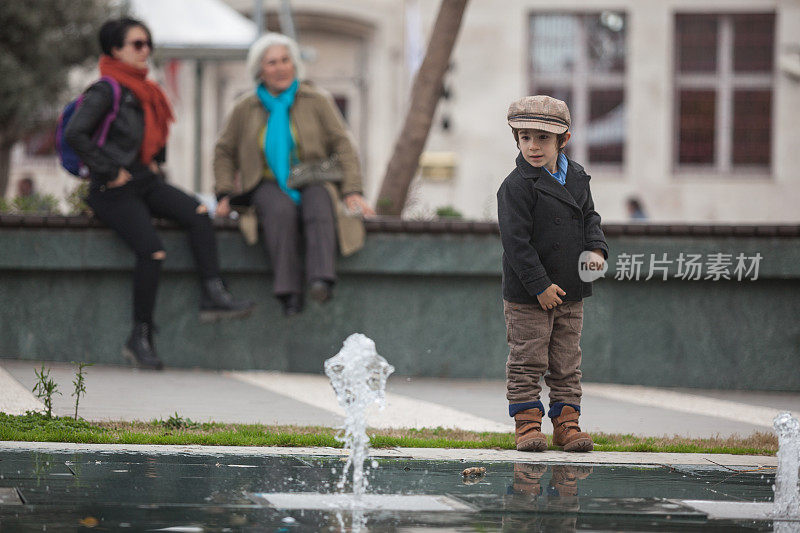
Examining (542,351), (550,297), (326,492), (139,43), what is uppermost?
(139,43)

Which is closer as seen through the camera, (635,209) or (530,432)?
(530,432)

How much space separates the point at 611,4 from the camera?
21.3m

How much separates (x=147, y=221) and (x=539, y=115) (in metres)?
3.39

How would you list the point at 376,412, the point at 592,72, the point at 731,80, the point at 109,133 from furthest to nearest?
the point at 592,72 → the point at 731,80 → the point at 109,133 → the point at 376,412

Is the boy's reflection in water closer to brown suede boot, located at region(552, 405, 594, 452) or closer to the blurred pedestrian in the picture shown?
brown suede boot, located at region(552, 405, 594, 452)

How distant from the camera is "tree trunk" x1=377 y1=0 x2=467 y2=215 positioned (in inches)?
403

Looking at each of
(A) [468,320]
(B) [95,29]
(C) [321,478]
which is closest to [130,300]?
(A) [468,320]

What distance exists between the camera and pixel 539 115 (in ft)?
19.9

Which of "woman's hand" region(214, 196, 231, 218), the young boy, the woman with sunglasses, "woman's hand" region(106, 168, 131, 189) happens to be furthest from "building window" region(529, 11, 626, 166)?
the young boy

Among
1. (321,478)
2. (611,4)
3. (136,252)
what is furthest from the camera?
(611,4)

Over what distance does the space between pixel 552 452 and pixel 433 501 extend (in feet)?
4.98

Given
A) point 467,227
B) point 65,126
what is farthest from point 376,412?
point 65,126

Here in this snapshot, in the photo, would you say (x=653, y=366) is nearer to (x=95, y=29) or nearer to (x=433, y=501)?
(x=433, y=501)

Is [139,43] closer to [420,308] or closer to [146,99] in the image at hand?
[146,99]
